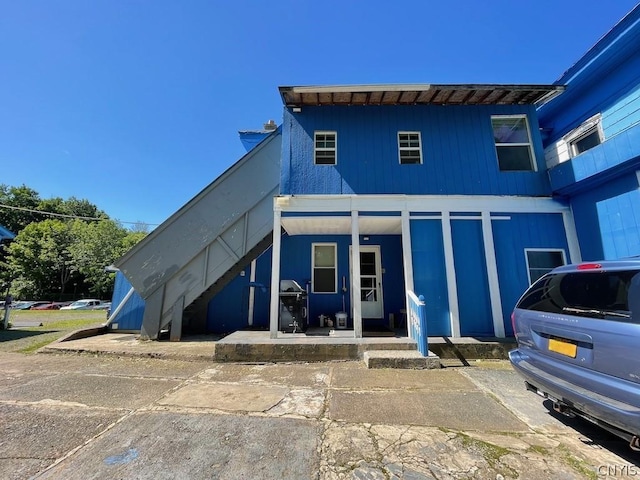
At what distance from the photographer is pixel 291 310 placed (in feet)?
22.8

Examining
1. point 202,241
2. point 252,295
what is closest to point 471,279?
point 252,295

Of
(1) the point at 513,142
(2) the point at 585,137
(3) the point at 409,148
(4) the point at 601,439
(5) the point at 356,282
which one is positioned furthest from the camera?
(1) the point at 513,142

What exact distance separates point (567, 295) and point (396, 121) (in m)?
5.91

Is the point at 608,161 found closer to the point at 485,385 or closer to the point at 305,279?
the point at 485,385

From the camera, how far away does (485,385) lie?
4.22m

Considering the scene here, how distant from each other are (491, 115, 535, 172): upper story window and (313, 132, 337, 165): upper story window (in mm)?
4312

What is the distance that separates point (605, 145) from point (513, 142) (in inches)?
78.0

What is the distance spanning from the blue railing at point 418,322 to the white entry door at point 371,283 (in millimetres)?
2262

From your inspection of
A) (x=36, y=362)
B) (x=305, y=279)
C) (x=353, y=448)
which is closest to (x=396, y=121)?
(x=305, y=279)

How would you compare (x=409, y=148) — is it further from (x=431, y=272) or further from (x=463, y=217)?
(x=431, y=272)

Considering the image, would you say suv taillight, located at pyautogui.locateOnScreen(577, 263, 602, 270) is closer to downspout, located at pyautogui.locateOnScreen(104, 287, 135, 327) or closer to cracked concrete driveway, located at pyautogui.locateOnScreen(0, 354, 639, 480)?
cracked concrete driveway, located at pyautogui.locateOnScreen(0, 354, 639, 480)

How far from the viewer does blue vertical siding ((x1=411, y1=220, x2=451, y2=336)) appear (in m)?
6.28

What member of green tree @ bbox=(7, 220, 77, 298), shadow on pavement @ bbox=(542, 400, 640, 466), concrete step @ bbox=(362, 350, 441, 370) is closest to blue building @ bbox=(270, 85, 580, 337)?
concrete step @ bbox=(362, 350, 441, 370)

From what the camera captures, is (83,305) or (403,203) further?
(83,305)
